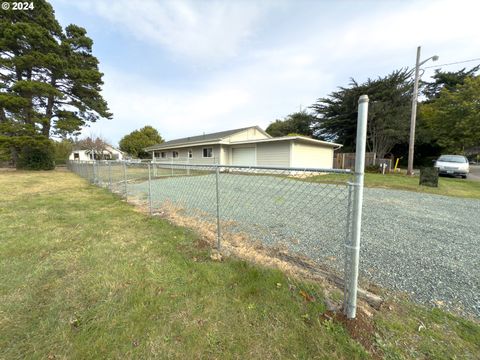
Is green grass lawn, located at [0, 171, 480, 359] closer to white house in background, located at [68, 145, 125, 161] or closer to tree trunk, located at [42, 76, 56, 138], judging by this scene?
tree trunk, located at [42, 76, 56, 138]

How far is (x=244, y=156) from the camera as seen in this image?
53.5 feet

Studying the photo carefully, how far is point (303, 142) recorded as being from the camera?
13828mm

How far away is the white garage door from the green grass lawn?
13.1m

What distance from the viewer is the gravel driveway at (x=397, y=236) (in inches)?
83.8

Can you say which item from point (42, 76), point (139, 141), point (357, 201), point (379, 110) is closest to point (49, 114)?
point (42, 76)

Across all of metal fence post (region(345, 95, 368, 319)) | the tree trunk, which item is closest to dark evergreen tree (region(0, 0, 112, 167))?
the tree trunk

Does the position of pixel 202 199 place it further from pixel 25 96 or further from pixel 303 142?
pixel 25 96

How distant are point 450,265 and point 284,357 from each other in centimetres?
258

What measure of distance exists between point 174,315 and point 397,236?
12.0 feet

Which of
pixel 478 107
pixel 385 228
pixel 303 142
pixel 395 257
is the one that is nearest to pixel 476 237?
pixel 385 228

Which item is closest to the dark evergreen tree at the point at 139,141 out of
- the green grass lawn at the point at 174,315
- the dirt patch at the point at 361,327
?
the green grass lawn at the point at 174,315

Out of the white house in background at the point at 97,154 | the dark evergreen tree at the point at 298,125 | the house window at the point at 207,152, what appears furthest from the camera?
the white house in background at the point at 97,154

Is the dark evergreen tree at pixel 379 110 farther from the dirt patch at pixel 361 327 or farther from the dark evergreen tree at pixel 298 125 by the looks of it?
the dirt patch at pixel 361 327

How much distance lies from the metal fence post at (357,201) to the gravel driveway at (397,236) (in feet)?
2.68
